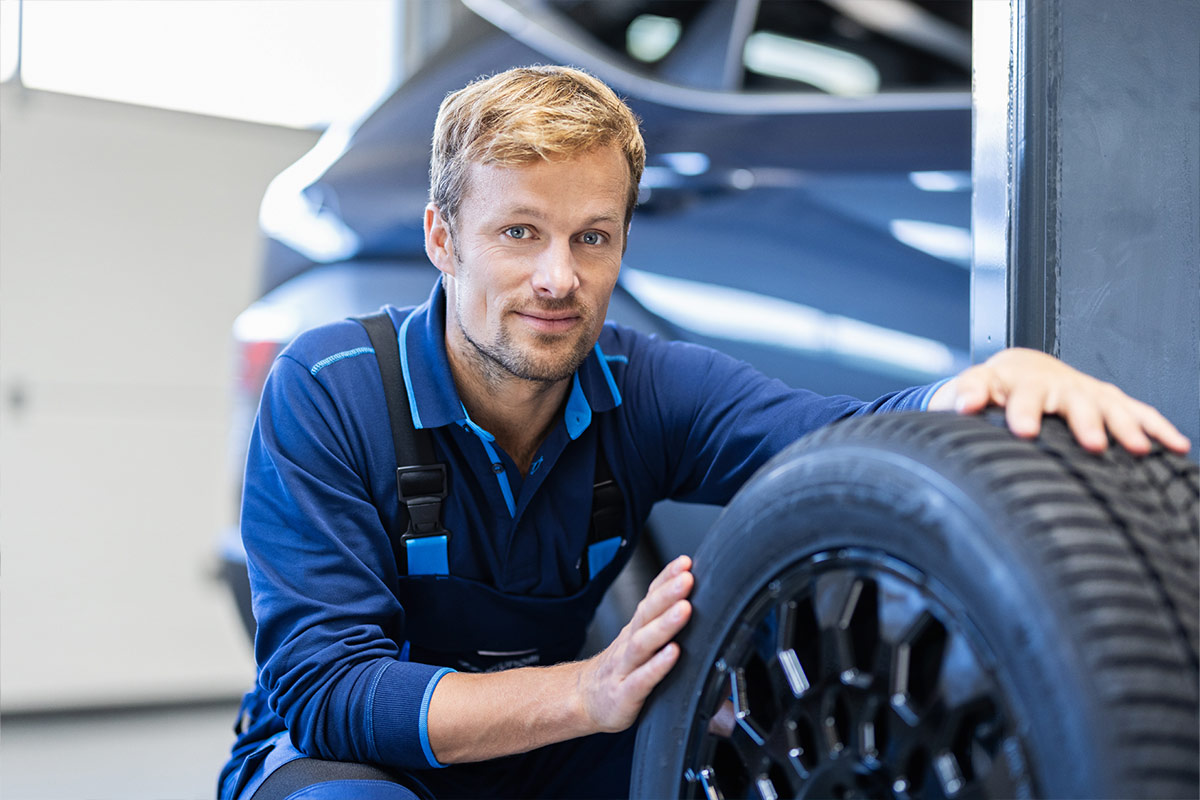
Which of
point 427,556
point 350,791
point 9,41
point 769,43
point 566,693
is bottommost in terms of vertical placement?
point 350,791

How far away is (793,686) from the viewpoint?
34.3 inches

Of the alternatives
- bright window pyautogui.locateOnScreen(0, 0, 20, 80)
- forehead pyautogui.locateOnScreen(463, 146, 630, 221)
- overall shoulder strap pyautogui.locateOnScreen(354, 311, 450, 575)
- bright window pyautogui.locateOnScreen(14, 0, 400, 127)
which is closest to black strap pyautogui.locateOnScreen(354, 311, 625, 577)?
overall shoulder strap pyautogui.locateOnScreen(354, 311, 450, 575)

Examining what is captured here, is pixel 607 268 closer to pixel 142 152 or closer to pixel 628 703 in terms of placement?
pixel 628 703

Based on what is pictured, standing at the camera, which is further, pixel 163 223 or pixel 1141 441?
pixel 163 223

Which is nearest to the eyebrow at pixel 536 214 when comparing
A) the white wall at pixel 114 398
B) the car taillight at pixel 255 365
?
the car taillight at pixel 255 365

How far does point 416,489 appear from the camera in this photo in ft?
4.22

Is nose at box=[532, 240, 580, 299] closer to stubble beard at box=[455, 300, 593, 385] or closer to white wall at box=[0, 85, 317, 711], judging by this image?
stubble beard at box=[455, 300, 593, 385]

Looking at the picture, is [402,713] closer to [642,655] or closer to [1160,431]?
[642,655]

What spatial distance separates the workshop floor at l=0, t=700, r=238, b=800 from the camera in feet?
8.02

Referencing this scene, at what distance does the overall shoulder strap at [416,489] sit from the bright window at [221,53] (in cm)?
296

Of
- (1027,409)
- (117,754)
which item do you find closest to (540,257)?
(1027,409)

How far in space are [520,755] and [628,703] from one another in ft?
1.62

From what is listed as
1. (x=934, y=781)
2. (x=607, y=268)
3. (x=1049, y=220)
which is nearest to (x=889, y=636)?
(x=934, y=781)

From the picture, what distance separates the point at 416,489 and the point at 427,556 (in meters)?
0.08
